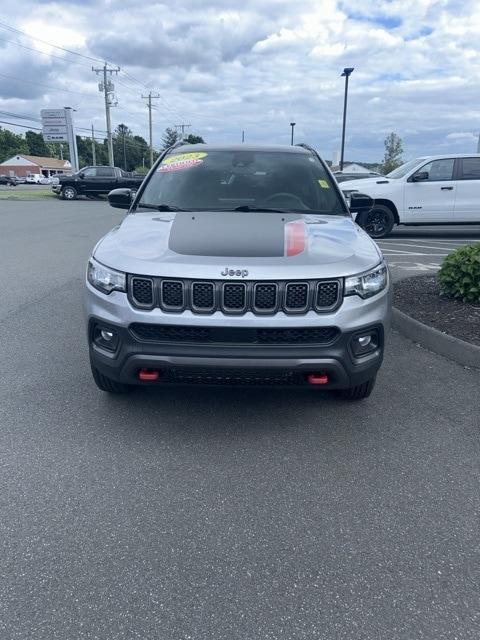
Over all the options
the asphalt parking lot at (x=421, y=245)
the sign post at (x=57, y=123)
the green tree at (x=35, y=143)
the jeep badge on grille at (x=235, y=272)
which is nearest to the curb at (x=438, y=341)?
the jeep badge on grille at (x=235, y=272)

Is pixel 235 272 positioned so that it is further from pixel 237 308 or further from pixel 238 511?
pixel 238 511

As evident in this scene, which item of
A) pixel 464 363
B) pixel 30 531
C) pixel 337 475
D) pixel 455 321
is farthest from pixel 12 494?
pixel 455 321

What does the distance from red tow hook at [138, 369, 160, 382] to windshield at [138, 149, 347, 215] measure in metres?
1.59

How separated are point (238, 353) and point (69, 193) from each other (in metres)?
28.3

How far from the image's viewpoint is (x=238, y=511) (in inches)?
102

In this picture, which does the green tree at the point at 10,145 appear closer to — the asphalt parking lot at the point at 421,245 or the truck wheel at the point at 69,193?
the truck wheel at the point at 69,193

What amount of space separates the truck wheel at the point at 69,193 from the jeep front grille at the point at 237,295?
27813mm

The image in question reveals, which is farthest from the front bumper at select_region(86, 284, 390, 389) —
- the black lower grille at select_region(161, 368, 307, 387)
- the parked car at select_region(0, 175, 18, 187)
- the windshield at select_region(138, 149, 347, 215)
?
the parked car at select_region(0, 175, 18, 187)

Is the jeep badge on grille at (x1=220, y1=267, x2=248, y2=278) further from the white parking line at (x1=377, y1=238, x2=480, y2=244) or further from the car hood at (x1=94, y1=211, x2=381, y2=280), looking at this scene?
the white parking line at (x1=377, y1=238, x2=480, y2=244)

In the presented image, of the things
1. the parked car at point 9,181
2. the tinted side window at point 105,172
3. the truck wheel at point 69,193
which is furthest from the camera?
the parked car at point 9,181

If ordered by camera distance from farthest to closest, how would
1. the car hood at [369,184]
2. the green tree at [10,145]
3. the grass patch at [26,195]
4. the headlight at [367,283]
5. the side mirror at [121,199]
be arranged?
the green tree at [10,145] → the grass patch at [26,195] → the car hood at [369,184] → the side mirror at [121,199] → the headlight at [367,283]

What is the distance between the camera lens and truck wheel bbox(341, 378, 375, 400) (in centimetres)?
352

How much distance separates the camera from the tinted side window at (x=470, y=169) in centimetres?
1167

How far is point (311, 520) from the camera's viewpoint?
8.29 feet
